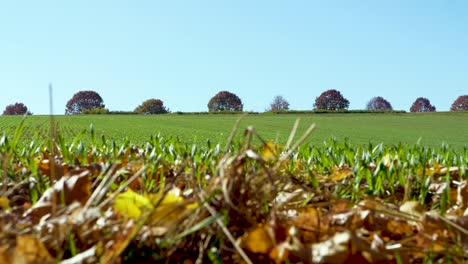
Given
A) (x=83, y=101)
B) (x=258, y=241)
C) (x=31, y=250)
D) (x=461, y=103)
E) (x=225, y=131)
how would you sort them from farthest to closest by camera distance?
(x=461, y=103), (x=83, y=101), (x=225, y=131), (x=258, y=241), (x=31, y=250)

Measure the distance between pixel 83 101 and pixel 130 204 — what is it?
292ft

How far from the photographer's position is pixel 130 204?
1446mm

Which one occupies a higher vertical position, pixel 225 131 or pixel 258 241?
pixel 258 241

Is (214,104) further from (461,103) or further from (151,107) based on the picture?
(461,103)

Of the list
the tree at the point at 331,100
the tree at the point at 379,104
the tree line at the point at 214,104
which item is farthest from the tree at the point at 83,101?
the tree at the point at 379,104

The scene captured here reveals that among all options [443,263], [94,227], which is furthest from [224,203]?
[443,263]

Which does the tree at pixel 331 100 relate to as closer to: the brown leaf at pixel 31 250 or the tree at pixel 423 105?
the tree at pixel 423 105

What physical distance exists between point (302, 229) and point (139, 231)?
42 cm

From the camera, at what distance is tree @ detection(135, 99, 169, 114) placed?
300 ft

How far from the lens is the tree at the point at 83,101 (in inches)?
3438

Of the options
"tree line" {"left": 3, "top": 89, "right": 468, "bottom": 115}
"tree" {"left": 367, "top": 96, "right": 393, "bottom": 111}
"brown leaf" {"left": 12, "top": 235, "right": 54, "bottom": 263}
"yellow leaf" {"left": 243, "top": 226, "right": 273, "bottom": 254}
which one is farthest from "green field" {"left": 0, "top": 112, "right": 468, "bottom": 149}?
"tree" {"left": 367, "top": 96, "right": 393, "bottom": 111}

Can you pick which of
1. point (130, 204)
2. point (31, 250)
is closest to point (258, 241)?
point (130, 204)

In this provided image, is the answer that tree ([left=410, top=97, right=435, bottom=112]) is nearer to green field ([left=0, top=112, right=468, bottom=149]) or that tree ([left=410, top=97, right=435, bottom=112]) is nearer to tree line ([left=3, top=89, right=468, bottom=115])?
tree line ([left=3, top=89, right=468, bottom=115])

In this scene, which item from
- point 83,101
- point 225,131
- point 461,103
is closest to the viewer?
point 225,131
